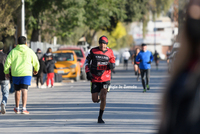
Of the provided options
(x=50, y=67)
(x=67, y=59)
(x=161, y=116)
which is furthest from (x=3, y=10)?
(x=161, y=116)

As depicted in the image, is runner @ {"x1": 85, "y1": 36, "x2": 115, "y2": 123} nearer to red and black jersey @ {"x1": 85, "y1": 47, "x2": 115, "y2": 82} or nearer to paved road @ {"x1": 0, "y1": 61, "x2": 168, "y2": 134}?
red and black jersey @ {"x1": 85, "y1": 47, "x2": 115, "y2": 82}

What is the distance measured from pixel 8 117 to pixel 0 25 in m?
17.2

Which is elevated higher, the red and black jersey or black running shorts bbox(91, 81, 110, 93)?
the red and black jersey

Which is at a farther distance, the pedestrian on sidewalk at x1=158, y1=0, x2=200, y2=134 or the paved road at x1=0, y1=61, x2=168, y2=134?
the paved road at x1=0, y1=61, x2=168, y2=134

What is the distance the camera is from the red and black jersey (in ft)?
28.7

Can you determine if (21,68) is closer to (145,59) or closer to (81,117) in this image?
(81,117)

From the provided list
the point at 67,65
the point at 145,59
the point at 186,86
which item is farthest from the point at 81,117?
the point at 67,65

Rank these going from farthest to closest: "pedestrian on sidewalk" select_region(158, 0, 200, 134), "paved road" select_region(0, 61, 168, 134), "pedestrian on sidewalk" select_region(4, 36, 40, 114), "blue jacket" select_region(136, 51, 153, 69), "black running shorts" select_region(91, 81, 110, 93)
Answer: "blue jacket" select_region(136, 51, 153, 69) → "pedestrian on sidewalk" select_region(4, 36, 40, 114) → "black running shorts" select_region(91, 81, 110, 93) → "paved road" select_region(0, 61, 168, 134) → "pedestrian on sidewalk" select_region(158, 0, 200, 134)

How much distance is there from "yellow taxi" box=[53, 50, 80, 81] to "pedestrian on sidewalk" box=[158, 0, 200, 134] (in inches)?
887

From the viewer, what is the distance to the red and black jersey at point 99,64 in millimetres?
8750

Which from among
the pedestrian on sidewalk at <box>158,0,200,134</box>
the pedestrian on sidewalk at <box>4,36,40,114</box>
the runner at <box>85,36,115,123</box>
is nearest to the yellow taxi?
the pedestrian on sidewalk at <box>4,36,40,114</box>

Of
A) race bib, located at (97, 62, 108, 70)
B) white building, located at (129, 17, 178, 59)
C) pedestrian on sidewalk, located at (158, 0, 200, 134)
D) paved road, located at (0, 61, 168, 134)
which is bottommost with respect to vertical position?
paved road, located at (0, 61, 168, 134)

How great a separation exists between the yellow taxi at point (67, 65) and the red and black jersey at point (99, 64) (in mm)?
15251

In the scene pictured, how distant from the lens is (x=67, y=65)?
947 inches
